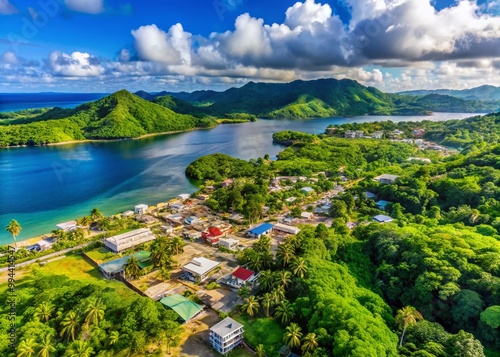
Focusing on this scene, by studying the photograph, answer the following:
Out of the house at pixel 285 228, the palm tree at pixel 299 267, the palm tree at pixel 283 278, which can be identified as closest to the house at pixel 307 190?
the house at pixel 285 228

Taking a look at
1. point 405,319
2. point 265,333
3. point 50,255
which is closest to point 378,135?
point 405,319

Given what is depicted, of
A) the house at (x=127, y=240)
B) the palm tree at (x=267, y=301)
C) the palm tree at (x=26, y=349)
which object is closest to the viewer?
the palm tree at (x=26, y=349)

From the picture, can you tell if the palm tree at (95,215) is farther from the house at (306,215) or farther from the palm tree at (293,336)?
the palm tree at (293,336)

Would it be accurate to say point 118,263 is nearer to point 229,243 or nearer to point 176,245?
point 176,245

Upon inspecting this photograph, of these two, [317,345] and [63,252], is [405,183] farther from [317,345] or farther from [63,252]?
[63,252]

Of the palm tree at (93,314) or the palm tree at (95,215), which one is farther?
the palm tree at (95,215)

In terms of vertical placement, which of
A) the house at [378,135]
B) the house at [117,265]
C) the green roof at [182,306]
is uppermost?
the house at [378,135]

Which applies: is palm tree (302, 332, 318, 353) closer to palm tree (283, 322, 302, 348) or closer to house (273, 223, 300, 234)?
palm tree (283, 322, 302, 348)

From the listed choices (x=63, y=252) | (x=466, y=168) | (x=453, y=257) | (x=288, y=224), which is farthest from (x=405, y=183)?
(x=63, y=252)
